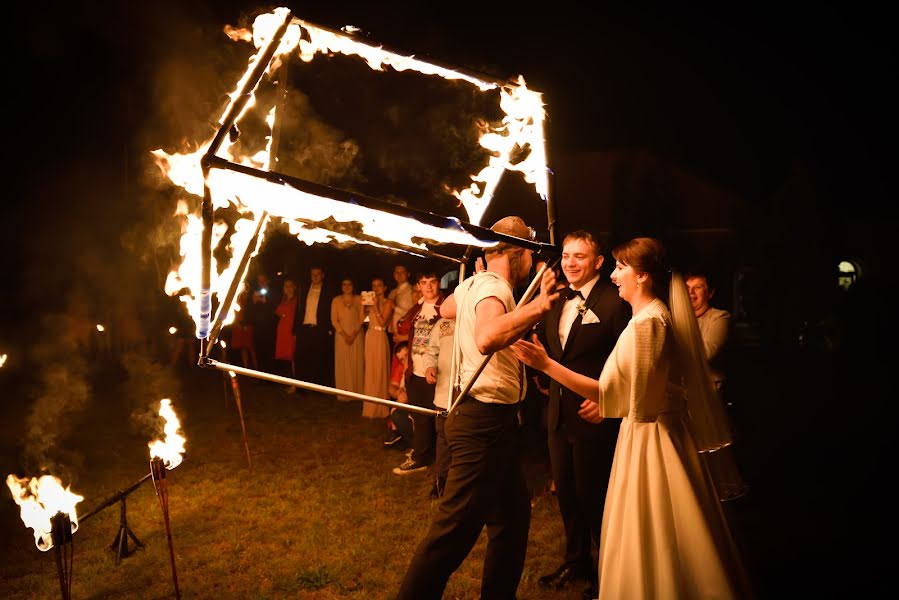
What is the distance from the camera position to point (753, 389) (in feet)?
43.7

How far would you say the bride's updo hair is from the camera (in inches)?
142

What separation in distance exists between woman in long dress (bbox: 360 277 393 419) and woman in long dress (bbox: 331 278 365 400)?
488 mm

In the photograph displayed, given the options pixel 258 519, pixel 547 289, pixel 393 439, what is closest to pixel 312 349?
pixel 393 439

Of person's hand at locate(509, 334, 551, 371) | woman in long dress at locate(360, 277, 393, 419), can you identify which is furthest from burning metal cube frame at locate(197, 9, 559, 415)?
woman in long dress at locate(360, 277, 393, 419)

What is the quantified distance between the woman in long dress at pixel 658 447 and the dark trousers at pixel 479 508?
1.58ft

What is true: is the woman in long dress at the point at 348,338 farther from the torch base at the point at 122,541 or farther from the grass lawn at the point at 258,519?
the torch base at the point at 122,541

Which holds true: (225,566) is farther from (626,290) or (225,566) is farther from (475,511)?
(626,290)

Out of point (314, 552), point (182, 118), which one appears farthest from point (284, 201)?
point (182, 118)

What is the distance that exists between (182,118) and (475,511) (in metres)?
5.91

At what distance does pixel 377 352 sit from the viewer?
9227 mm

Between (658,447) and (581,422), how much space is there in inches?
32.4

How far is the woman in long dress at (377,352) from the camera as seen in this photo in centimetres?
916

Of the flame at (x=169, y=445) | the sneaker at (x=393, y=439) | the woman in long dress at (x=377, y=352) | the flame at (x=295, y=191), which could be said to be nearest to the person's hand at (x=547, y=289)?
the flame at (x=295, y=191)

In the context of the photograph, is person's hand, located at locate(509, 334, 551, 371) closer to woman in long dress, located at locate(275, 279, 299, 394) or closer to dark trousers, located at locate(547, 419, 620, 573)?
dark trousers, located at locate(547, 419, 620, 573)
